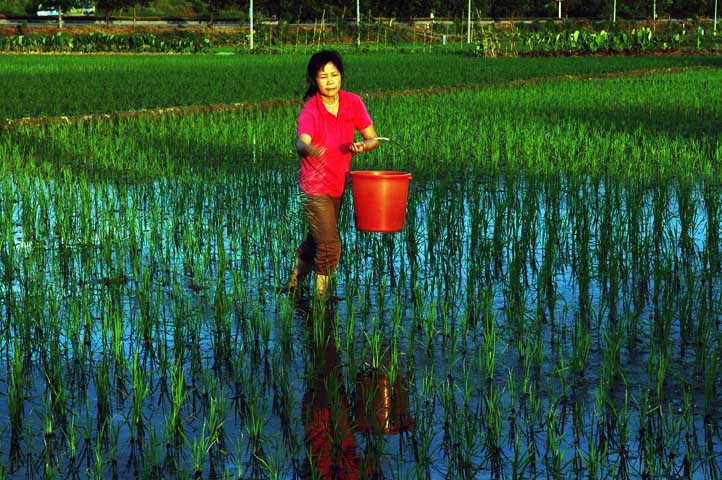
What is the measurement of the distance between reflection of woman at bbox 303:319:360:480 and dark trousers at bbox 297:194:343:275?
91cm

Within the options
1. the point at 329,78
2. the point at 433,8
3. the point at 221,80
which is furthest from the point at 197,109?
the point at 433,8

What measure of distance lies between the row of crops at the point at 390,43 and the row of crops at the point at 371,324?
29.1 meters

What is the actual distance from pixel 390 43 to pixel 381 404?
160ft

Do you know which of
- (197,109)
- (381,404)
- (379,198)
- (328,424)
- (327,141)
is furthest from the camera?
(197,109)

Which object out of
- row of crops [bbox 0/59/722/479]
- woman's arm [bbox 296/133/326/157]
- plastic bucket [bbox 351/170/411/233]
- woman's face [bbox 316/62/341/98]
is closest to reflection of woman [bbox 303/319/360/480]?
row of crops [bbox 0/59/722/479]

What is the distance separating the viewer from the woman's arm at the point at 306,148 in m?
5.37

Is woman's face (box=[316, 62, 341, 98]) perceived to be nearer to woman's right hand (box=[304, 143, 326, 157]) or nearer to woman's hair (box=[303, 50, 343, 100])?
woman's hair (box=[303, 50, 343, 100])

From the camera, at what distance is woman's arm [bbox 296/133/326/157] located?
5371mm

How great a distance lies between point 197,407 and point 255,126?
392 inches

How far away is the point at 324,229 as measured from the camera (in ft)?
18.6

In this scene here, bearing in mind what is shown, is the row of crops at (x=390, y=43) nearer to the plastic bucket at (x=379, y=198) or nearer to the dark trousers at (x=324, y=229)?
the dark trousers at (x=324, y=229)

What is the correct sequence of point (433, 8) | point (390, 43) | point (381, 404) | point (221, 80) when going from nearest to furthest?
point (381, 404)
point (221, 80)
point (390, 43)
point (433, 8)

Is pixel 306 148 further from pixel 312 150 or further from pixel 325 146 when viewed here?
pixel 325 146

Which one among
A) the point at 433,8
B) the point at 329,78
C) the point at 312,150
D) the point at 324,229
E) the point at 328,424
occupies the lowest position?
the point at 328,424
